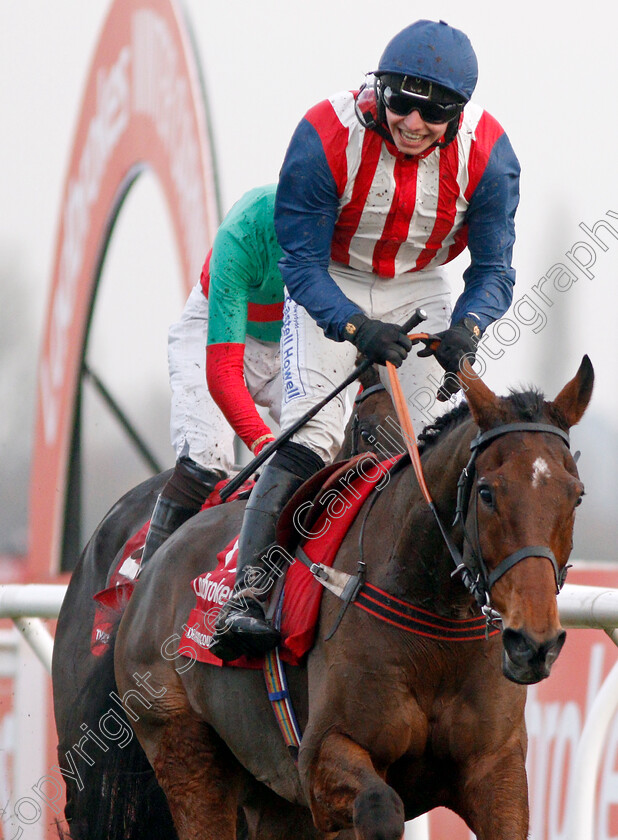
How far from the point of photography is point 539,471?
2480mm

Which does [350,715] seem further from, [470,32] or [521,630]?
[470,32]

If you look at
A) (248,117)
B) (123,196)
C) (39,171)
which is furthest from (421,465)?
(39,171)

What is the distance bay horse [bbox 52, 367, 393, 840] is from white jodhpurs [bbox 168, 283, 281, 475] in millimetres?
445

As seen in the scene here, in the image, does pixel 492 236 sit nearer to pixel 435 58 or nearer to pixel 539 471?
pixel 435 58

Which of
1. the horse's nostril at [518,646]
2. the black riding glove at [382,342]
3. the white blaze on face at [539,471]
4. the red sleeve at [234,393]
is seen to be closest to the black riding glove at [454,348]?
the black riding glove at [382,342]

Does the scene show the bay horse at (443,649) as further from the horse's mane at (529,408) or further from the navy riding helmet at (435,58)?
the navy riding helmet at (435,58)

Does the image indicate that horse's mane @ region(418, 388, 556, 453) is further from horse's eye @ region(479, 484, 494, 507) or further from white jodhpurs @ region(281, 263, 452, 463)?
white jodhpurs @ region(281, 263, 452, 463)

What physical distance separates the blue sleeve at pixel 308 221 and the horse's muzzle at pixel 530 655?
3.71 feet

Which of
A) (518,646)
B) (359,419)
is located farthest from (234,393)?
(518,646)

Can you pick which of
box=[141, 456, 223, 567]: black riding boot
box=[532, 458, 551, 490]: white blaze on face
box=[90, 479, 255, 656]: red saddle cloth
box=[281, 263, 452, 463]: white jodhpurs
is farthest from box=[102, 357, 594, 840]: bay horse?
box=[90, 479, 255, 656]: red saddle cloth

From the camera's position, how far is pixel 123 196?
725 cm

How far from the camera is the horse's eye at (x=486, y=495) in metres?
2.53

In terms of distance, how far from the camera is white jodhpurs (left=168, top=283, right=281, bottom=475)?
4.38 metres

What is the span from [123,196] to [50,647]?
3159 mm
